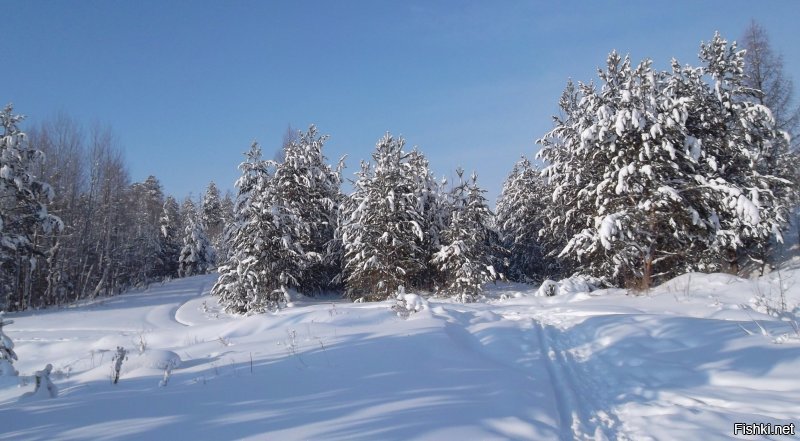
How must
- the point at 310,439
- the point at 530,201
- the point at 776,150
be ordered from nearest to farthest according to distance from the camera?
the point at 310,439
the point at 776,150
the point at 530,201

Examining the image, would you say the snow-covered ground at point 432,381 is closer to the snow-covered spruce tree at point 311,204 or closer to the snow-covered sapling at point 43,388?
the snow-covered sapling at point 43,388

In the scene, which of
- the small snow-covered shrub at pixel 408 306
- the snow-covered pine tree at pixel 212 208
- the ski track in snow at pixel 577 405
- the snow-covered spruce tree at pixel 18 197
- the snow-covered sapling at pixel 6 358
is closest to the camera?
the ski track in snow at pixel 577 405

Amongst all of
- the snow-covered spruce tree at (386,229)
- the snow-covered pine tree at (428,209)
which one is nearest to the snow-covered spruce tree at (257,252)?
the snow-covered spruce tree at (386,229)

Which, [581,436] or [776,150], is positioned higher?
[776,150]

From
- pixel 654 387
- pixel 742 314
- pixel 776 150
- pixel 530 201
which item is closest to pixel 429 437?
pixel 654 387

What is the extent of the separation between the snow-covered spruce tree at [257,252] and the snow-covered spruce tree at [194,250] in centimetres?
2618

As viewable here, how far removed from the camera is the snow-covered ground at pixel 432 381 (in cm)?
413

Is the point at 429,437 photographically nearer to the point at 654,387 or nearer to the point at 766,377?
the point at 654,387

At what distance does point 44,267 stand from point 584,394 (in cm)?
3584

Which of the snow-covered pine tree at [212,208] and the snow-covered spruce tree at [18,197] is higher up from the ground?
the snow-covered pine tree at [212,208]

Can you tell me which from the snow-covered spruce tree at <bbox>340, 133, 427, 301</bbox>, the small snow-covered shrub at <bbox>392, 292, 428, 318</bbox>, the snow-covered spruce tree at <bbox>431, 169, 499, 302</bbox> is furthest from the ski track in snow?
the snow-covered spruce tree at <bbox>340, 133, 427, 301</bbox>

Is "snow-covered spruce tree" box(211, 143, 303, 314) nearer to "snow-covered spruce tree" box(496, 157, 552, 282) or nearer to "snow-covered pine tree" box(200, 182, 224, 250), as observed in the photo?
"snow-covered spruce tree" box(496, 157, 552, 282)

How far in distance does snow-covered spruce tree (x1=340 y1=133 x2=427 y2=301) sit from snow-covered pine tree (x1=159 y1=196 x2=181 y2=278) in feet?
115

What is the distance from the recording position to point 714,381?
5453 mm
